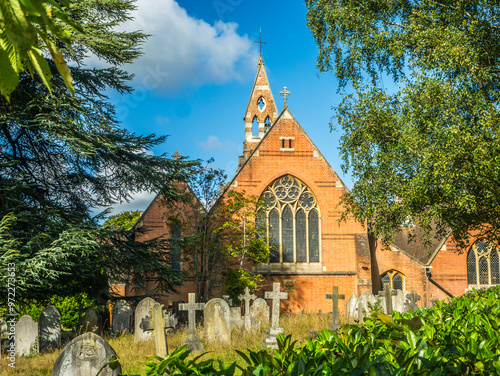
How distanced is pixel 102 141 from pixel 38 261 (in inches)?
161

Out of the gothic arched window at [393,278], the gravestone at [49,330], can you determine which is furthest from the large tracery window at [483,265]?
the gravestone at [49,330]

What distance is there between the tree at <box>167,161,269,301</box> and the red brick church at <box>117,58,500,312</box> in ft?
3.43

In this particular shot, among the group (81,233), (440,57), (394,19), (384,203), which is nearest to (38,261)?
(81,233)

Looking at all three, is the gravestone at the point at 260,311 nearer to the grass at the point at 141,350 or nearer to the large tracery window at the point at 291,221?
the grass at the point at 141,350

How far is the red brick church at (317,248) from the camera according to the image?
20234 millimetres

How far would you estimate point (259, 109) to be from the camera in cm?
2914

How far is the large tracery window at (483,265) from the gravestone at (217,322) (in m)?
14.4

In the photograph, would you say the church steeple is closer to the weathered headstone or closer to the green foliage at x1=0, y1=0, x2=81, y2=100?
the weathered headstone

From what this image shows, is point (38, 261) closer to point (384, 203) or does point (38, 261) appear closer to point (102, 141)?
point (102, 141)

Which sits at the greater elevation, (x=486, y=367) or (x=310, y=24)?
(x=310, y=24)

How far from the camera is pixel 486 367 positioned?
9.43 feet

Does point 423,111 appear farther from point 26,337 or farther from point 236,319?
point 26,337

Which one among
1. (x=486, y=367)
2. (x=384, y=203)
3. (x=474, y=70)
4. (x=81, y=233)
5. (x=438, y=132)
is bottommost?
(x=486, y=367)

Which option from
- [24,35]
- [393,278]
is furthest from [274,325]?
[393,278]
